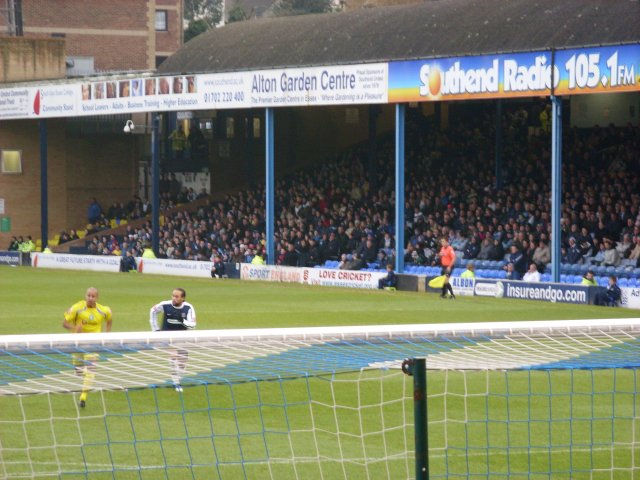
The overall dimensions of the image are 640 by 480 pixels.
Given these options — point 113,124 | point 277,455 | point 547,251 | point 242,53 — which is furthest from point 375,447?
point 113,124

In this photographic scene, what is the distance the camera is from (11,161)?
167 ft

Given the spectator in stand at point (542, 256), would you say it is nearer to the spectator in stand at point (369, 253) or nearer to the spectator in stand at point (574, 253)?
the spectator in stand at point (574, 253)

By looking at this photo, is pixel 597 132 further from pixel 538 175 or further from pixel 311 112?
pixel 311 112

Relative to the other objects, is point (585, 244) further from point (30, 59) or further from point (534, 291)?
point (30, 59)

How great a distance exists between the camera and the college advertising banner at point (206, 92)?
35281 mm

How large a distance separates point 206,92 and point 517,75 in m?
11.8

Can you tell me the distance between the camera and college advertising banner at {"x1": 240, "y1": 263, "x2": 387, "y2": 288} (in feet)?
113

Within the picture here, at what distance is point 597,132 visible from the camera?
38250 mm

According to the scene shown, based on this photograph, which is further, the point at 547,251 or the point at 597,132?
the point at 597,132

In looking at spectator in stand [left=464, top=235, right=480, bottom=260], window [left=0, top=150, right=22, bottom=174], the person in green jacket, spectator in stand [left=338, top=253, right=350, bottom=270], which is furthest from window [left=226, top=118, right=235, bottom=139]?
the person in green jacket

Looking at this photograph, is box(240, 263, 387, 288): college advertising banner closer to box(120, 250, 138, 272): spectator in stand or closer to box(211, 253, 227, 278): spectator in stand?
box(211, 253, 227, 278): spectator in stand

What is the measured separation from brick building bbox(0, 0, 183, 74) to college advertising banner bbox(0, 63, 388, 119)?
61.7ft

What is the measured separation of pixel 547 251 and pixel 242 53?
52.5 ft

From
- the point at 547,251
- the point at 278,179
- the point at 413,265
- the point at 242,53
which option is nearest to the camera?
the point at 547,251
